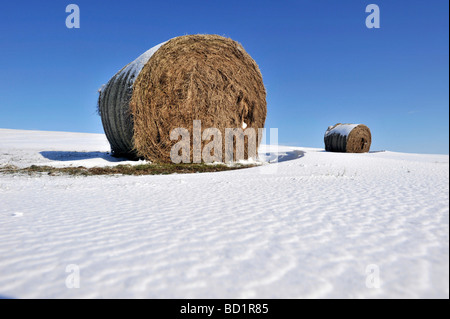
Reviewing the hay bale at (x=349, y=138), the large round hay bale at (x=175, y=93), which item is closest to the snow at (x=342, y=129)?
the hay bale at (x=349, y=138)

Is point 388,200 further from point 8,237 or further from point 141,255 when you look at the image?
point 8,237

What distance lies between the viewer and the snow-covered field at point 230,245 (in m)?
1.41

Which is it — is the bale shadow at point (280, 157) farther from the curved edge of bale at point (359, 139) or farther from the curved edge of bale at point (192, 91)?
the curved edge of bale at point (359, 139)

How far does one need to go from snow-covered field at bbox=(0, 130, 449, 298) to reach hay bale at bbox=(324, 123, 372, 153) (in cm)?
1258

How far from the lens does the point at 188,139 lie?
8.50 metres

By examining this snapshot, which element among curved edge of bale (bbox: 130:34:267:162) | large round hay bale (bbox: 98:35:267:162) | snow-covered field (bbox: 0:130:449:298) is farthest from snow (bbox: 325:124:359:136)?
snow-covered field (bbox: 0:130:449:298)

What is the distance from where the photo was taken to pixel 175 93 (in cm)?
827

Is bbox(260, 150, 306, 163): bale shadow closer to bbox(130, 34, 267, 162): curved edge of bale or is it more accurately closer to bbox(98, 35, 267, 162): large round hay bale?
bbox(130, 34, 267, 162): curved edge of bale

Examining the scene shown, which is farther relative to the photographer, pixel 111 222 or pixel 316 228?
pixel 111 222

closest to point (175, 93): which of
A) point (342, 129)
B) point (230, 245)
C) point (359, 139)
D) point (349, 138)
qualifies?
point (230, 245)

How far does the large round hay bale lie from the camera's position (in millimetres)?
7594

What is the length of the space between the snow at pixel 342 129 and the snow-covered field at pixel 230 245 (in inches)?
502
